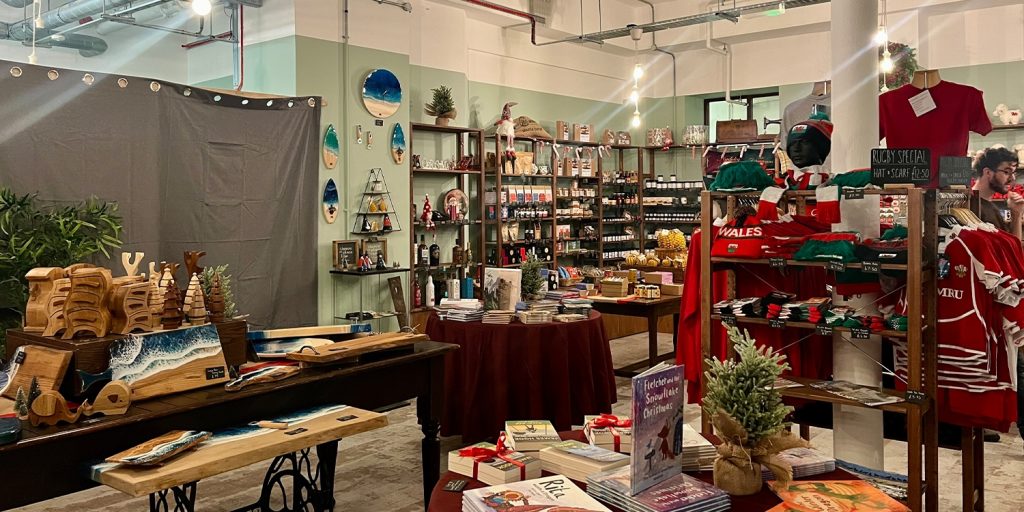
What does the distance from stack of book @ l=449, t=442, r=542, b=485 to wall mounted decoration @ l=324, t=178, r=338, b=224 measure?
475 centimetres

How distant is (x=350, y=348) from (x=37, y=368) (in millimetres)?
1063

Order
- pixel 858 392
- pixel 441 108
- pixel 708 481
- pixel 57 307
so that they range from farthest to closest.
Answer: pixel 441 108 → pixel 858 392 → pixel 57 307 → pixel 708 481

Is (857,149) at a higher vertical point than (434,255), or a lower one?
higher

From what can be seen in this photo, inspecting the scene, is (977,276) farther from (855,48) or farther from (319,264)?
(319,264)

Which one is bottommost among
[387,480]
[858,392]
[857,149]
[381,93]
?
[387,480]

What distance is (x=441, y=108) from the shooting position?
824cm

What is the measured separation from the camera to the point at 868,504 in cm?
196

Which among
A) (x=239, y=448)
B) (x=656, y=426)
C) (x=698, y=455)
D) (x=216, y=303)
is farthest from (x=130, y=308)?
(x=698, y=455)

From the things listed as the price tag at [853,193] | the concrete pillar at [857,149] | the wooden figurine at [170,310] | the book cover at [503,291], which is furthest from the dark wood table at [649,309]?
the wooden figurine at [170,310]

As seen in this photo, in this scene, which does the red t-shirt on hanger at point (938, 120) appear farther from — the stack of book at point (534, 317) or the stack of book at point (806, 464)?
the stack of book at point (806, 464)

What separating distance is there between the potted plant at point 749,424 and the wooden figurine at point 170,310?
186 cm

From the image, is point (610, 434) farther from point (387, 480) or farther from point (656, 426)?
point (387, 480)

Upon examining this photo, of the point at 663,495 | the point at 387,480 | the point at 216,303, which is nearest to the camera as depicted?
the point at 663,495

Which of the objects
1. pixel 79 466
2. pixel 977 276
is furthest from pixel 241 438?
pixel 977 276
